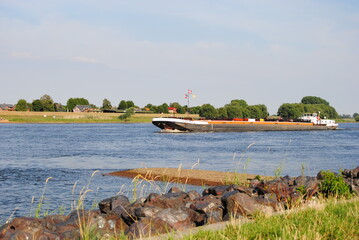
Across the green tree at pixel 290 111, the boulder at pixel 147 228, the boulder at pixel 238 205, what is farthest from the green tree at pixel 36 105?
the boulder at pixel 147 228

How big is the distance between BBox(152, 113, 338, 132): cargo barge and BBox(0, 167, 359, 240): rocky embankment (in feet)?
239

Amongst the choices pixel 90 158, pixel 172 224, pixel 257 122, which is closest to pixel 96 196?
pixel 172 224

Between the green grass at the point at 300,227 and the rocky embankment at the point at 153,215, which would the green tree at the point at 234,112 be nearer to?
the rocky embankment at the point at 153,215

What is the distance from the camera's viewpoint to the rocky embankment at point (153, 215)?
28.6 ft

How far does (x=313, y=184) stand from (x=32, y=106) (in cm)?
19257

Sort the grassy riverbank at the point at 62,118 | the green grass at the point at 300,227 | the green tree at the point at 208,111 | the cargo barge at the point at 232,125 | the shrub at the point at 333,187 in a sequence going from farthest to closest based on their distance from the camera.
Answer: the green tree at the point at 208,111 < the grassy riverbank at the point at 62,118 < the cargo barge at the point at 232,125 < the shrub at the point at 333,187 < the green grass at the point at 300,227

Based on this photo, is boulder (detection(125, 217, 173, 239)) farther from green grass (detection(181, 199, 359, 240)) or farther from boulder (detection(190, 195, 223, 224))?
green grass (detection(181, 199, 359, 240))

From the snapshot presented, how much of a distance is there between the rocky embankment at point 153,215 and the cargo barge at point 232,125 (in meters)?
72.9

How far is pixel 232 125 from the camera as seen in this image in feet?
302

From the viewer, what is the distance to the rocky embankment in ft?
28.6

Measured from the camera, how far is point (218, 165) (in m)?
32.2

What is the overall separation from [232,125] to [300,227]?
3334 inches

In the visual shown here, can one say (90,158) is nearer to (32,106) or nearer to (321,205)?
(321,205)

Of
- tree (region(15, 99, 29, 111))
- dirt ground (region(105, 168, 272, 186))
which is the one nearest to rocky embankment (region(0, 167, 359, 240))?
dirt ground (region(105, 168, 272, 186))
